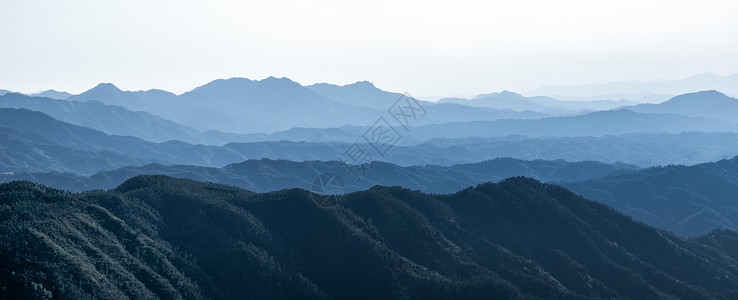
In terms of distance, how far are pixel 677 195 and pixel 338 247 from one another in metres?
110

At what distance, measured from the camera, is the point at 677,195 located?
13825 centimetres

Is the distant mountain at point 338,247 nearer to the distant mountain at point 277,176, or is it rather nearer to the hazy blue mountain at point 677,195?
the hazy blue mountain at point 677,195

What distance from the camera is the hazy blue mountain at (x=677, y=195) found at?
124m

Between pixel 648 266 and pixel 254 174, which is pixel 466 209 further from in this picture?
pixel 254 174

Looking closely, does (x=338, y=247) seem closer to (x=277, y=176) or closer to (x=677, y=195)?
(x=677, y=195)

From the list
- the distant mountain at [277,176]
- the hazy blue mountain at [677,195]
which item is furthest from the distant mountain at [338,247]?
the distant mountain at [277,176]

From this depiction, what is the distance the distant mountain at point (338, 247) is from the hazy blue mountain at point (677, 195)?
56381 mm

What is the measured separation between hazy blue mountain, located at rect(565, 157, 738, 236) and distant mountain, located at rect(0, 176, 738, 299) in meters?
56.4

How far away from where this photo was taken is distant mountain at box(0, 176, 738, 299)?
1667 inches

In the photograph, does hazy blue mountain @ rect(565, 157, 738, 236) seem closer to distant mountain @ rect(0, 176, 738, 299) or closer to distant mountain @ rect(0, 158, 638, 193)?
distant mountain @ rect(0, 158, 638, 193)

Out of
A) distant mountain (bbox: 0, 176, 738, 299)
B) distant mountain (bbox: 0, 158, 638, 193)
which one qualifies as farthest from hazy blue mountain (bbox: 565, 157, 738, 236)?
distant mountain (bbox: 0, 176, 738, 299)

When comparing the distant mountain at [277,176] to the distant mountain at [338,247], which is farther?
the distant mountain at [277,176]

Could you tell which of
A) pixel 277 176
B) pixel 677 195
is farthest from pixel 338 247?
pixel 277 176

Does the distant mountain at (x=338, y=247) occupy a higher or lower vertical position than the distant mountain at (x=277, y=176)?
higher
